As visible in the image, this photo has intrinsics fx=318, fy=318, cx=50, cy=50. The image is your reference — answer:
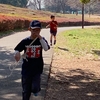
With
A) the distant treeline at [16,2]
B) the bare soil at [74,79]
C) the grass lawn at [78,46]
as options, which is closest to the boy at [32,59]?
the bare soil at [74,79]

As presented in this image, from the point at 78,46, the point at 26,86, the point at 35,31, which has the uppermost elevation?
the point at 35,31

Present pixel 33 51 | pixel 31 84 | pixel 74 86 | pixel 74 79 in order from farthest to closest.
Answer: pixel 74 79, pixel 74 86, pixel 31 84, pixel 33 51

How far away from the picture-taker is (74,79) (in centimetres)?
728

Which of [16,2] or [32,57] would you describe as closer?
[32,57]

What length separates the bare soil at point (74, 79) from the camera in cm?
581

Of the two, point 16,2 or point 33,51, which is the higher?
point 16,2

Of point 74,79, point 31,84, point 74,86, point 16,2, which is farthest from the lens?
point 16,2

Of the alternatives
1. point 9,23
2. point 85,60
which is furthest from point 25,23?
point 85,60

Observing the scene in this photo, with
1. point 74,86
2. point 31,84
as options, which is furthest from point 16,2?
point 31,84

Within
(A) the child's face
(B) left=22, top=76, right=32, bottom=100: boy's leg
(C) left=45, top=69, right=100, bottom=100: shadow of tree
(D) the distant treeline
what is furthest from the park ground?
(D) the distant treeline

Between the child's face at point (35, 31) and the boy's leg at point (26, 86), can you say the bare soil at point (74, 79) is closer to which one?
the boy's leg at point (26, 86)

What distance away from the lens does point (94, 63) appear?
9648mm

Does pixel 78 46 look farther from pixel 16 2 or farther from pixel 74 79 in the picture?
pixel 16 2

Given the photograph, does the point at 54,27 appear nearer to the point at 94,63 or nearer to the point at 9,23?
the point at 94,63
